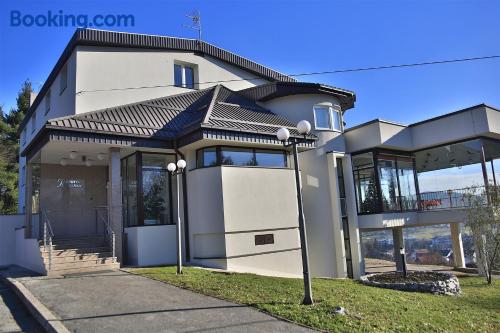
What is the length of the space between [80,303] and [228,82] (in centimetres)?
1486

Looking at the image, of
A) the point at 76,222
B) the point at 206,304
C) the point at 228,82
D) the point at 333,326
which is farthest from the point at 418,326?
the point at 228,82

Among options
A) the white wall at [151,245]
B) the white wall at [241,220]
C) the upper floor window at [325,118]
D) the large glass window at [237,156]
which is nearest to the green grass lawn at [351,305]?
the white wall at [151,245]

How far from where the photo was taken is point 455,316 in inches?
354

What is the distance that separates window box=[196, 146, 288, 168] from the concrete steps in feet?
14.6

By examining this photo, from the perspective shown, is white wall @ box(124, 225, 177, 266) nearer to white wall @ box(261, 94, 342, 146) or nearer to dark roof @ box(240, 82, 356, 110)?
white wall @ box(261, 94, 342, 146)

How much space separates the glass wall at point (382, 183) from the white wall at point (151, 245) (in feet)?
29.2

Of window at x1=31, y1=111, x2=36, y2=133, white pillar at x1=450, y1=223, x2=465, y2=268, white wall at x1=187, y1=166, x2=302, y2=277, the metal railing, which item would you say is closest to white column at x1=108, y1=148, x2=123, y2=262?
white wall at x1=187, y1=166, x2=302, y2=277

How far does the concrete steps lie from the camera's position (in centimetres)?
1226


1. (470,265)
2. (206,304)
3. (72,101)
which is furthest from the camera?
(470,265)

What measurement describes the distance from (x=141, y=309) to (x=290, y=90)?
42.3ft

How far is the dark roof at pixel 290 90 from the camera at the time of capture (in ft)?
59.8

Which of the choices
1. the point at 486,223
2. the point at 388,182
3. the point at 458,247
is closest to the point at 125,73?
the point at 388,182

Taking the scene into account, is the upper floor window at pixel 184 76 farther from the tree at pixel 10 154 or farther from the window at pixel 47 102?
the tree at pixel 10 154

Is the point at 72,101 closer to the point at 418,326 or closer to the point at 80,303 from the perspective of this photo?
the point at 80,303
